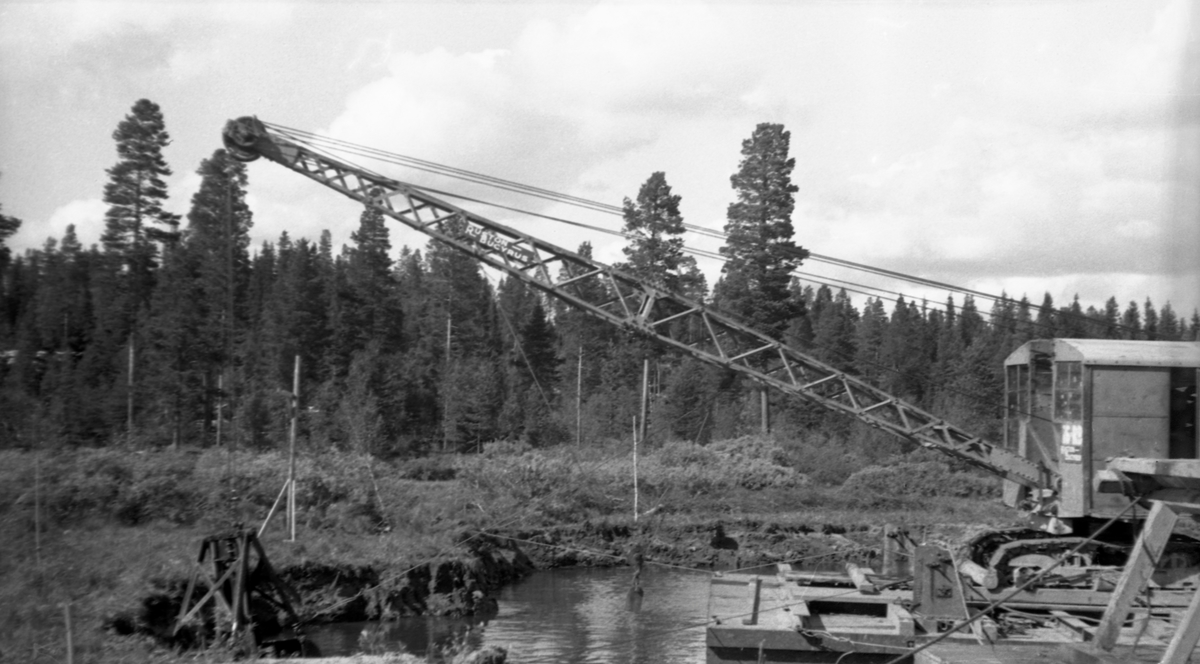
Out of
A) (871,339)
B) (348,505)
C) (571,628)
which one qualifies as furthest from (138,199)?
(871,339)

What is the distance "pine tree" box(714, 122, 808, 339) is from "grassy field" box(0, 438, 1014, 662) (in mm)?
6522

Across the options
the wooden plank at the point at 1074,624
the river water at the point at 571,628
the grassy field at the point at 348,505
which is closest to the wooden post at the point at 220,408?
the grassy field at the point at 348,505

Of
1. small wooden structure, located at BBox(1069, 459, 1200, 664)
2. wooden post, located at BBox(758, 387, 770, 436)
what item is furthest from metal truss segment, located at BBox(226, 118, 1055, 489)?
wooden post, located at BBox(758, 387, 770, 436)

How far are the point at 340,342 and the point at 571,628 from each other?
105 feet

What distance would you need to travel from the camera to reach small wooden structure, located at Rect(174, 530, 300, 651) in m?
16.5

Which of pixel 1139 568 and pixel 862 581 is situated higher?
pixel 1139 568

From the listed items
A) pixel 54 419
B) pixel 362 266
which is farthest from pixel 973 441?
pixel 362 266

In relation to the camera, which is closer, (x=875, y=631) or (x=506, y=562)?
(x=875, y=631)

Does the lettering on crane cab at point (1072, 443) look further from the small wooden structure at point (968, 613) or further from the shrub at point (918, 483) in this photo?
the shrub at point (918, 483)

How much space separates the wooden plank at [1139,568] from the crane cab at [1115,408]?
24.4 ft

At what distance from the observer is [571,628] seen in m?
21.4

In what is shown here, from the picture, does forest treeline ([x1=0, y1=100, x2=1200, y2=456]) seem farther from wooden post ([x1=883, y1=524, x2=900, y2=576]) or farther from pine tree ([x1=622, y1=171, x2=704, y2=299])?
wooden post ([x1=883, y1=524, x2=900, y2=576])

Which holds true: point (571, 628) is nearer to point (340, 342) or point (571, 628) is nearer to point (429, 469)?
point (429, 469)

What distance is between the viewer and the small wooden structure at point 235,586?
16.5m
